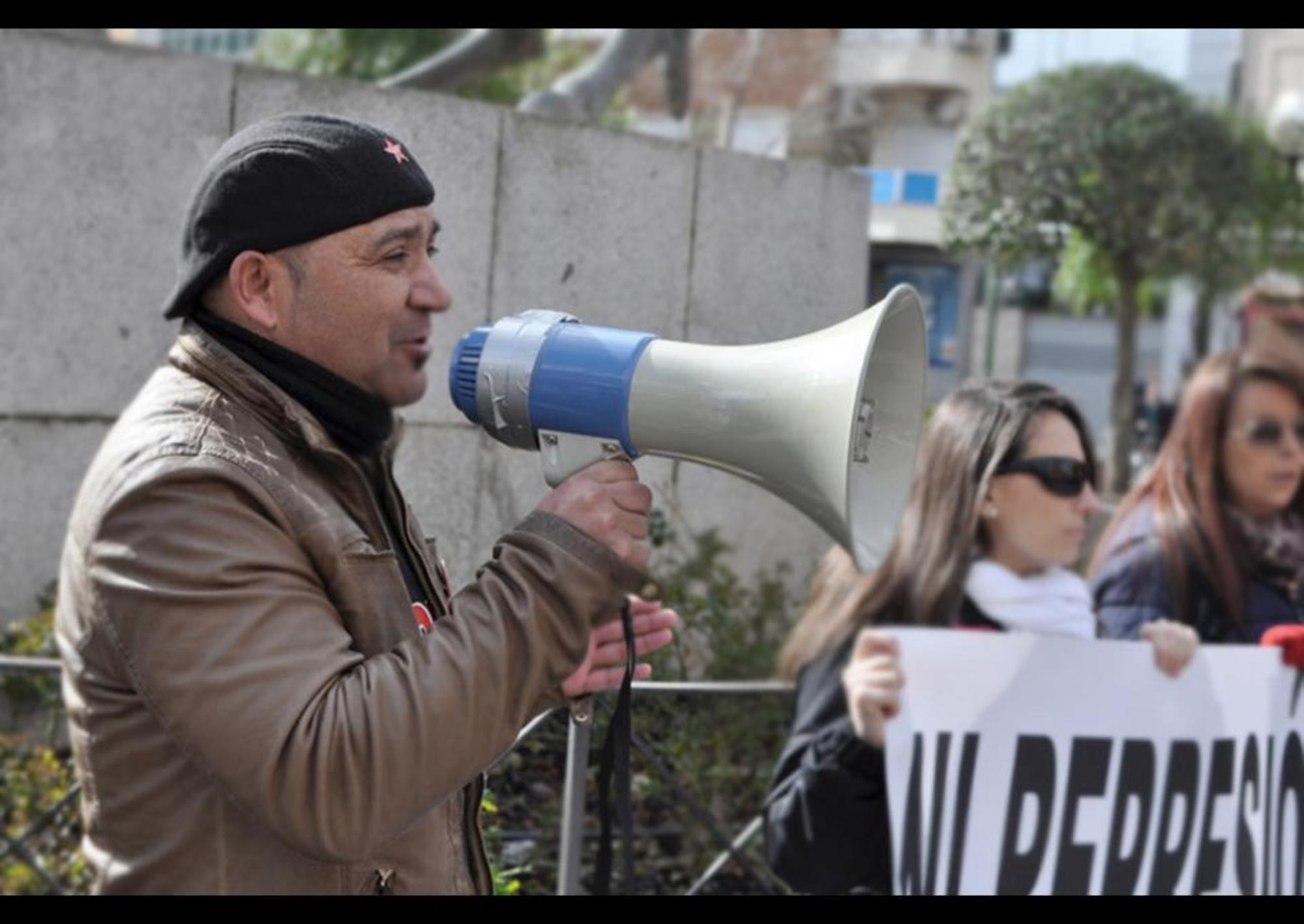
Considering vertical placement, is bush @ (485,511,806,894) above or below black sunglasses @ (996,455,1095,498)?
below

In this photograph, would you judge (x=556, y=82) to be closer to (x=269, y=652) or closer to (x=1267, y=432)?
(x=1267, y=432)

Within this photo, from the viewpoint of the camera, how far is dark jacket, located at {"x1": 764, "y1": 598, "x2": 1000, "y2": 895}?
9.62 feet

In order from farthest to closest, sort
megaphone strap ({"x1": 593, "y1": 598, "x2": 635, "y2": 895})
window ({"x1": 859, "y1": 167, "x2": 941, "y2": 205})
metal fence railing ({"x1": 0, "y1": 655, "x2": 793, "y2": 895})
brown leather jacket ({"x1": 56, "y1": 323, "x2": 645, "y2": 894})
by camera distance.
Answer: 1. window ({"x1": 859, "y1": 167, "x2": 941, "y2": 205})
2. metal fence railing ({"x1": 0, "y1": 655, "x2": 793, "y2": 895})
3. megaphone strap ({"x1": 593, "y1": 598, "x2": 635, "y2": 895})
4. brown leather jacket ({"x1": 56, "y1": 323, "x2": 645, "y2": 894})

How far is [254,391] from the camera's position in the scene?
5.46ft

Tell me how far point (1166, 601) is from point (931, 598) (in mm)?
680

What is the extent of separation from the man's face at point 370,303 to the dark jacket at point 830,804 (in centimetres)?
142

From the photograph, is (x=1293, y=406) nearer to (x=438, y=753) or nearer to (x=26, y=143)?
(x=438, y=753)

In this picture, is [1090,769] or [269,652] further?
[1090,769]

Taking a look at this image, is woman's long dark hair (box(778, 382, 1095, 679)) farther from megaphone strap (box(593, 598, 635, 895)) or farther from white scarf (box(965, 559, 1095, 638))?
Result: megaphone strap (box(593, 598, 635, 895))

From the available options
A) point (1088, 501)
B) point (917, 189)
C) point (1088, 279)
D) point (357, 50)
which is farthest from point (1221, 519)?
point (1088, 279)

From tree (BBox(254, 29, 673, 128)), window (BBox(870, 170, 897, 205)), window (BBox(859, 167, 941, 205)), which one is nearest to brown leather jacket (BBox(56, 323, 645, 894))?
tree (BBox(254, 29, 673, 128))

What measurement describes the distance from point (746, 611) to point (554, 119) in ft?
3.98

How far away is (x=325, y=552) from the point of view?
5.30 ft

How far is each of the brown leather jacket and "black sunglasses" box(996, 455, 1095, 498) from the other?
161 cm
